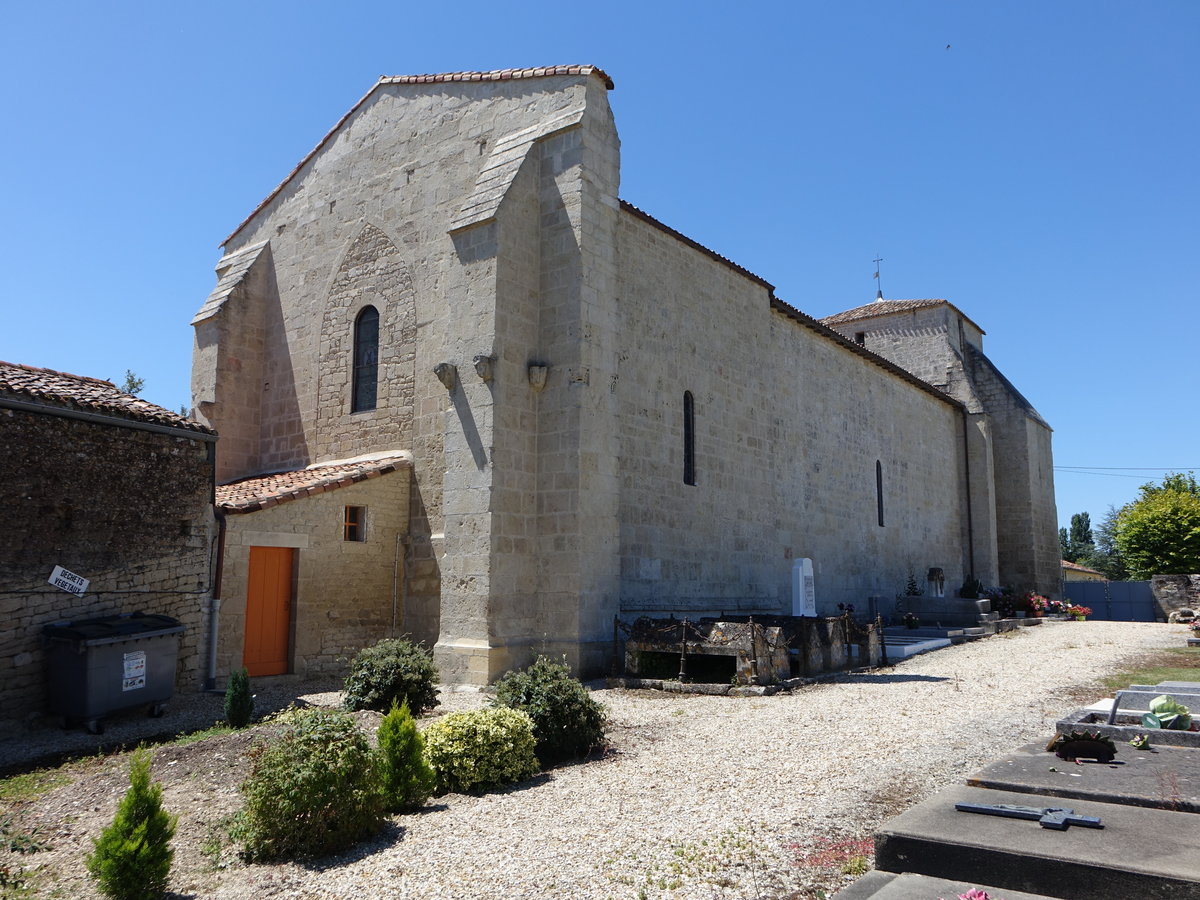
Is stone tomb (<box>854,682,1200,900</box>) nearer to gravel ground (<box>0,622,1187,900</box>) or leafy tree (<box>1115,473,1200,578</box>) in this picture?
gravel ground (<box>0,622,1187,900</box>)

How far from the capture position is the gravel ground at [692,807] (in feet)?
15.3

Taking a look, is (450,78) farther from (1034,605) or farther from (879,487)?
(1034,605)

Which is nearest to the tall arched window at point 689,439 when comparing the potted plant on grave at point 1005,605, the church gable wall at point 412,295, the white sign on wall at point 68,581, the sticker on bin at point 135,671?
the church gable wall at point 412,295

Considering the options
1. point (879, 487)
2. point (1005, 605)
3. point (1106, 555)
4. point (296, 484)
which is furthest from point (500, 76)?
point (1106, 555)

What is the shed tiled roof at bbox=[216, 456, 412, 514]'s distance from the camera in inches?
471

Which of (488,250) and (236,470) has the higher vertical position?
(488,250)

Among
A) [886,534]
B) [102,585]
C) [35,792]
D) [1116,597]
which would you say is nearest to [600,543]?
[102,585]

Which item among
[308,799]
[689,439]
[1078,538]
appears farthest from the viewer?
[1078,538]

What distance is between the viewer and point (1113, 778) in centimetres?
450

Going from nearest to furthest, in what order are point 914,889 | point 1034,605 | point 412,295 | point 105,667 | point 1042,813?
point 914,889
point 1042,813
point 105,667
point 412,295
point 1034,605

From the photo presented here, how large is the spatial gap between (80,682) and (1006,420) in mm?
28321

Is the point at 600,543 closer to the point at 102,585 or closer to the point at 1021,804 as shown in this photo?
the point at 102,585

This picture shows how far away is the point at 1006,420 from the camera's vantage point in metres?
29.5

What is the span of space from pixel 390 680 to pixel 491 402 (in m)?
4.20
